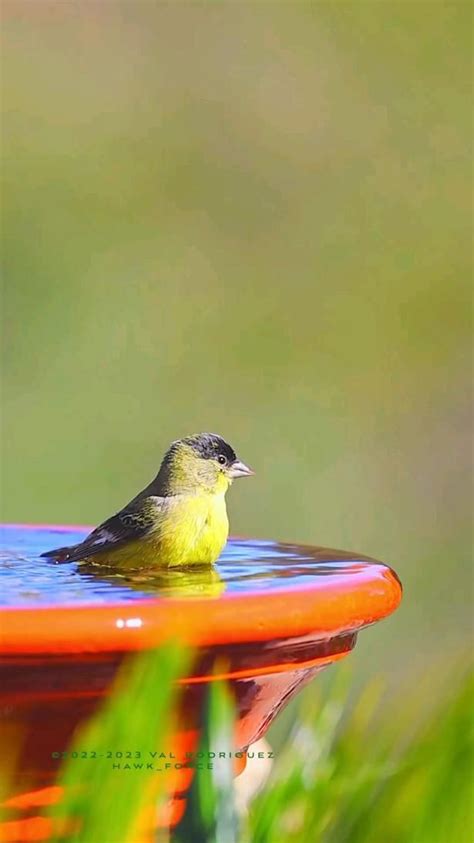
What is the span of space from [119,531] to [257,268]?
5.68 m

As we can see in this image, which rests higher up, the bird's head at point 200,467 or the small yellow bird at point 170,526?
the bird's head at point 200,467

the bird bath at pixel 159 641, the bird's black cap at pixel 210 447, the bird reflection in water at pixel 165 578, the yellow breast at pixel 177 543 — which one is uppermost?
the bird's black cap at pixel 210 447

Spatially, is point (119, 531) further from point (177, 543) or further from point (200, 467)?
point (200, 467)

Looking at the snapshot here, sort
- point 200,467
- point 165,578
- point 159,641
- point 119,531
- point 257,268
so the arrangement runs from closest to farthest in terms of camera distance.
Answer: point 159,641
point 165,578
point 119,531
point 200,467
point 257,268

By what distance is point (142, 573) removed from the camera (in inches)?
89.4

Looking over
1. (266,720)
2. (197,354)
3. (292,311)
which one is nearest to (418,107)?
(292,311)

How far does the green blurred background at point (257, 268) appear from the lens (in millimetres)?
6762

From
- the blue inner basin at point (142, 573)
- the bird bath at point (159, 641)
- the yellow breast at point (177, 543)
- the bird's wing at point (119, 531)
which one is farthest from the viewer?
the yellow breast at point (177, 543)

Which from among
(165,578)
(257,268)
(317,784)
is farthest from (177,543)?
(257,268)

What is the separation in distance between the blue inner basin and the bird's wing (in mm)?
30

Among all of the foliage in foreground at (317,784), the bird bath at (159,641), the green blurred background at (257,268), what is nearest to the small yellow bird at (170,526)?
the bird bath at (159,641)

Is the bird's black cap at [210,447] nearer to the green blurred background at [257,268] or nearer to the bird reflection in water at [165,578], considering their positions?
the bird reflection in water at [165,578]

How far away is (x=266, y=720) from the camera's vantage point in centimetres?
175

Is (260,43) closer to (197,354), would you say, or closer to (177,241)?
(177,241)
